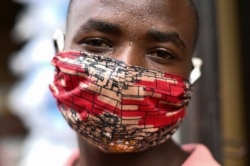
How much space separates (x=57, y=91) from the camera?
3.39ft

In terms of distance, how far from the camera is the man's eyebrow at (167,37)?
0.98m

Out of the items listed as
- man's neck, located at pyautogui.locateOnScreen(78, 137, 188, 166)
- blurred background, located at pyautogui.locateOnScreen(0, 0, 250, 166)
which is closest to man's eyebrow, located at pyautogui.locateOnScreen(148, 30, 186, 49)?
Result: man's neck, located at pyautogui.locateOnScreen(78, 137, 188, 166)

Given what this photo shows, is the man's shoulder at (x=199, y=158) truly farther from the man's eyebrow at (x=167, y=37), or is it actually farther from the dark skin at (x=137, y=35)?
the man's eyebrow at (x=167, y=37)

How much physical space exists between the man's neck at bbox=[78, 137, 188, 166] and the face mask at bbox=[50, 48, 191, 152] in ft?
0.16

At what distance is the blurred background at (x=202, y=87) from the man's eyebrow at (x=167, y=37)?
0.38m

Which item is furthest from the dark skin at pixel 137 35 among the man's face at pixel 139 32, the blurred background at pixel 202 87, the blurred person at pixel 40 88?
the blurred person at pixel 40 88

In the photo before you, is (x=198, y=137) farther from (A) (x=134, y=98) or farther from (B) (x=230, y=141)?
(A) (x=134, y=98)

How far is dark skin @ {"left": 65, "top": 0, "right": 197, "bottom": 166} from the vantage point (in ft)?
3.20

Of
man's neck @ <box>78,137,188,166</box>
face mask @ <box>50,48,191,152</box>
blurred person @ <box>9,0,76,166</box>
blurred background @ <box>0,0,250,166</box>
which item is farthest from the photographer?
blurred person @ <box>9,0,76,166</box>

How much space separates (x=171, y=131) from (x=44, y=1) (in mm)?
1093

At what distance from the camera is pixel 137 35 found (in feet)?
3.19

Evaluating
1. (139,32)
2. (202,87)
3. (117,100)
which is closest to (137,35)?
(139,32)

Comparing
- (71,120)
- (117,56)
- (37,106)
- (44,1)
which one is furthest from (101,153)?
(44,1)

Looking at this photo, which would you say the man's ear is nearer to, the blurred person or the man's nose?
the man's nose
